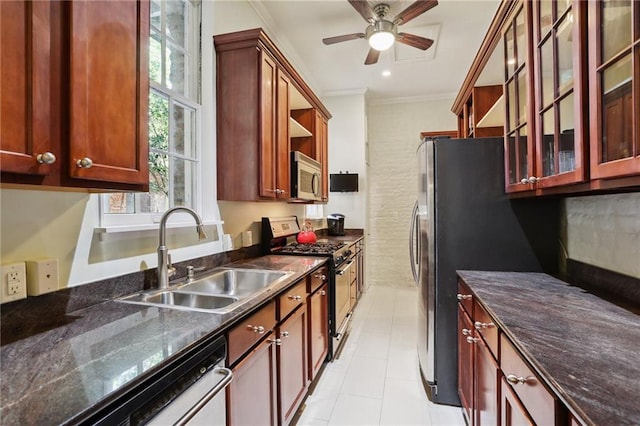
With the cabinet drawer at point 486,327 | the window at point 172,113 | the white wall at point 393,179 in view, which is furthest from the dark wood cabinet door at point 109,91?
the white wall at point 393,179

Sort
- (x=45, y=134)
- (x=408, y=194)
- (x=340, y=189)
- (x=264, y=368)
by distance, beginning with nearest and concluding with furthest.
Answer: (x=45, y=134), (x=264, y=368), (x=340, y=189), (x=408, y=194)

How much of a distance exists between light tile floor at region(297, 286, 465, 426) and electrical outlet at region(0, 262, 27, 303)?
160 cm

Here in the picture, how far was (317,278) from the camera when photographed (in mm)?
2293

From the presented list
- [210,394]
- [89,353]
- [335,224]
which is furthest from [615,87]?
[335,224]

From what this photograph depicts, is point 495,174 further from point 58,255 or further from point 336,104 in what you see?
point 336,104

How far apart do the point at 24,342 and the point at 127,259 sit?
1.86 ft

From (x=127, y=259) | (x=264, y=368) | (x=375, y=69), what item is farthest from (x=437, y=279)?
(x=375, y=69)

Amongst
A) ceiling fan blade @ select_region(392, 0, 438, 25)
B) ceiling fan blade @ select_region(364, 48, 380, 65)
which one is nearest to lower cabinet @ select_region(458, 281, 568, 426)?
ceiling fan blade @ select_region(392, 0, 438, 25)

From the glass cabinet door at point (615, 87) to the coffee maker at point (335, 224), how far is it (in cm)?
353

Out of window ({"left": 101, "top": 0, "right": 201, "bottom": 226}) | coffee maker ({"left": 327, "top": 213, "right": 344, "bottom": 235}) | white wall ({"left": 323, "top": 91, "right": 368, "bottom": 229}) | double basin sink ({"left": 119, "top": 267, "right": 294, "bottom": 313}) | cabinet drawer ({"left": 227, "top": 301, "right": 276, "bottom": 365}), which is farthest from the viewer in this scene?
white wall ({"left": 323, "top": 91, "right": 368, "bottom": 229})

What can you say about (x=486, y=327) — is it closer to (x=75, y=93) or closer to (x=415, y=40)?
(x=75, y=93)

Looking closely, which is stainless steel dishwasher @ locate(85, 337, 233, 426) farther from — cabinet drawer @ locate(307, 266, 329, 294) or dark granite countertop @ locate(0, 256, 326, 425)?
cabinet drawer @ locate(307, 266, 329, 294)

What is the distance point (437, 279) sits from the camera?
83.8 inches

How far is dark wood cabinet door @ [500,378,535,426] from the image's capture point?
990 millimetres
